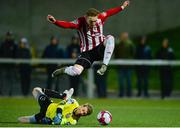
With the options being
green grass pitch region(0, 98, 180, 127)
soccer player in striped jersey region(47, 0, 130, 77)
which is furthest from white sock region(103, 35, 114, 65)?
green grass pitch region(0, 98, 180, 127)

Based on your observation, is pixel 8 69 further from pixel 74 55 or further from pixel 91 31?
pixel 91 31

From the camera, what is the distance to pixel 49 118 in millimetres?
17156

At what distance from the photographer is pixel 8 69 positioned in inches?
1102

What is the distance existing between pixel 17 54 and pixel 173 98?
537cm

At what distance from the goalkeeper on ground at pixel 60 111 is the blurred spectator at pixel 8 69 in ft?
33.7

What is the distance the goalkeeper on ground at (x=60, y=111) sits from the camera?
16.8 m

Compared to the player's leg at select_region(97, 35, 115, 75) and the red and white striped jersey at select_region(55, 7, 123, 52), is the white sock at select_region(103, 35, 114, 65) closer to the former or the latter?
the player's leg at select_region(97, 35, 115, 75)

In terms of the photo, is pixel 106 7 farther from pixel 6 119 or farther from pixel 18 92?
pixel 6 119

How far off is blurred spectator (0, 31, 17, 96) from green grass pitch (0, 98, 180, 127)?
2.28 feet

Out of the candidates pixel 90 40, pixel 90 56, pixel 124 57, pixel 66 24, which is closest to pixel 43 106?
pixel 66 24

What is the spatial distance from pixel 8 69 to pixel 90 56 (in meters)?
9.45

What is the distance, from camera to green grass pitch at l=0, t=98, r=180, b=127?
1803cm

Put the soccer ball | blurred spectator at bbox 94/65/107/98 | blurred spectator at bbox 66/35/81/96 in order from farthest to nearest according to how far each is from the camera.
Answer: blurred spectator at bbox 94/65/107/98 < blurred spectator at bbox 66/35/81/96 < the soccer ball

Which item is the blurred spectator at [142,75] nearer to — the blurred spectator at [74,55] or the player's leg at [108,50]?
the blurred spectator at [74,55]
